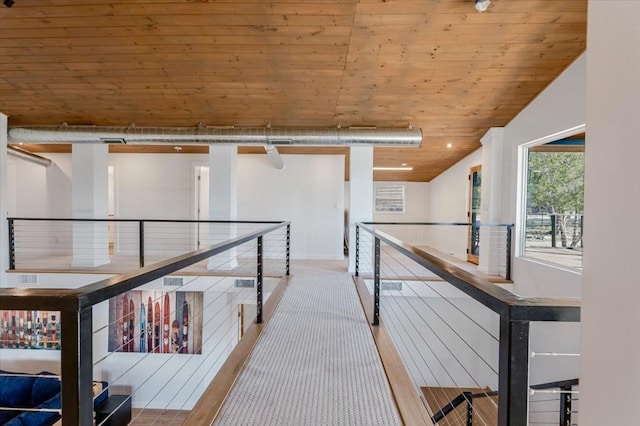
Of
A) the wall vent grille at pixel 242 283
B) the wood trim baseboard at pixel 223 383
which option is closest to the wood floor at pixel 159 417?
the wall vent grille at pixel 242 283

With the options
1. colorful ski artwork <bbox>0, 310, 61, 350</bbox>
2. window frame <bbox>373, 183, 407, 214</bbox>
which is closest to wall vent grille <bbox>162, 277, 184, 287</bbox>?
colorful ski artwork <bbox>0, 310, 61, 350</bbox>

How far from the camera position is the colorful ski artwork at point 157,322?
585 centimetres

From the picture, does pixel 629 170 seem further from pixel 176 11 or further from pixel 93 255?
pixel 93 255

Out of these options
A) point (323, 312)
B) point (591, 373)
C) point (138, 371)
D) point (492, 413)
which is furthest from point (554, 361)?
point (138, 371)

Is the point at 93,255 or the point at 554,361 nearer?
the point at 554,361

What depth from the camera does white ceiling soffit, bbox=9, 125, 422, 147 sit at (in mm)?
4793

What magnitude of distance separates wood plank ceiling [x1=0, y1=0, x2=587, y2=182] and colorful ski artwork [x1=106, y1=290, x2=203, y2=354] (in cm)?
316

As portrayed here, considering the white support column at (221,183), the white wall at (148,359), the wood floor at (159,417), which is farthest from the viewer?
the white support column at (221,183)

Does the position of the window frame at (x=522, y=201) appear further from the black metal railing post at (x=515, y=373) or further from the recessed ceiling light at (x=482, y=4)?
the black metal railing post at (x=515, y=373)

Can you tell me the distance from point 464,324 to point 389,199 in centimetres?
440

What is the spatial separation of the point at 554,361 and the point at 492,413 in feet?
3.99

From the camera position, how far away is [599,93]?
63 centimetres

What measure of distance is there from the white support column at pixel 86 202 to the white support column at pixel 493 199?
6466 millimetres

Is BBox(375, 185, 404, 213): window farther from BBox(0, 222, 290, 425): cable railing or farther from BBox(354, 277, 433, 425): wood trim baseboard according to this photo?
BBox(354, 277, 433, 425): wood trim baseboard
